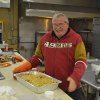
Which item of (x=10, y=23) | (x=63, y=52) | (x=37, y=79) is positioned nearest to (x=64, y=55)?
(x=63, y=52)

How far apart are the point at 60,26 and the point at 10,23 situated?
3975mm

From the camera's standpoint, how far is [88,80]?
8.87 feet

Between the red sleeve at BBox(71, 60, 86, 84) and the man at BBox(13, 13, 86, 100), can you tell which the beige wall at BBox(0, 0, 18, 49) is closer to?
the man at BBox(13, 13, 86, 100)

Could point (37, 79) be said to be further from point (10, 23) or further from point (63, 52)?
point (10, 23)

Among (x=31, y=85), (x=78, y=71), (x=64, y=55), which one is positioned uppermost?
(x=64, y=55)

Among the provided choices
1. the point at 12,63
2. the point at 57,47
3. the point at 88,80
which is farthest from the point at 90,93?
the point at 57,47

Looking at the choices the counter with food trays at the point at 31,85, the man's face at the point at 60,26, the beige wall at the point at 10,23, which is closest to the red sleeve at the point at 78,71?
the counter with food trays at the point at 31,85

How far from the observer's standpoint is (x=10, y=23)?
565 centimetres

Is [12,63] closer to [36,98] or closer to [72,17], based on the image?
[36,98]

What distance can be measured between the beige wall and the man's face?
3.91 m

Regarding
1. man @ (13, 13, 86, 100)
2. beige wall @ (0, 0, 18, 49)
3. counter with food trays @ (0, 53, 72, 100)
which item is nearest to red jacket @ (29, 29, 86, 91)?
man @ (13, 13, 86, 100)

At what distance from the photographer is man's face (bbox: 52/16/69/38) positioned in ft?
6.12

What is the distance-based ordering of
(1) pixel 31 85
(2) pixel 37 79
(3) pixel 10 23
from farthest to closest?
(3) pixel 10 23 → (2) pixel 37 79 → (1) pixel 31 85

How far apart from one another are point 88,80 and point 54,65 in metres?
0.92
